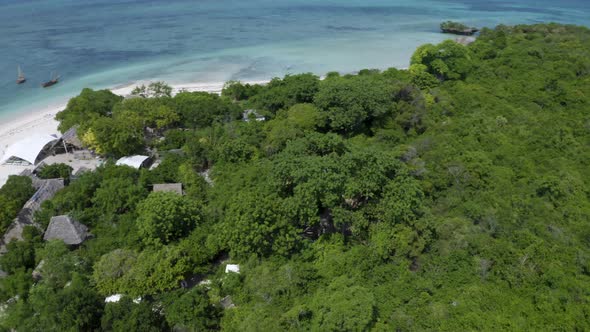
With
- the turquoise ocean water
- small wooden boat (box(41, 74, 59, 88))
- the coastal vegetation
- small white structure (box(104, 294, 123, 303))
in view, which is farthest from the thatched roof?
the coastal vegetation

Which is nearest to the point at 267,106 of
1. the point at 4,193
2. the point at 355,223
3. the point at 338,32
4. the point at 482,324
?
the point at 355,223

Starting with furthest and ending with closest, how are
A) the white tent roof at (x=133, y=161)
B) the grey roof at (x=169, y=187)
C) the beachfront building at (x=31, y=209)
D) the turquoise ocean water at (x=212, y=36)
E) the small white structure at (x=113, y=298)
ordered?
1. the turquoise ocean water at (x=212, y=36)
2. the white tent roof at (x=133, y=161)
3. the grey roof at (x=169, y=187)
4. the beachfront building at (x=31, y=209)
5. the small white structure at (x=113, y=298)

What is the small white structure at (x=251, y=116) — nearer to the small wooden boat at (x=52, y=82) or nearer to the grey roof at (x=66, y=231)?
the grey roof at (x=66, y=231)

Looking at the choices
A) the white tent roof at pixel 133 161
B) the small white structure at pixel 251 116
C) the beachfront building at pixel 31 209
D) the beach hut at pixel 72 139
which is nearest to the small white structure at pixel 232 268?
the beachfront building at pixel 31 209

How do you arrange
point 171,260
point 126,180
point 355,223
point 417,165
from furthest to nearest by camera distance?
point 417,165 < point 126,180 < point 355,223 < point 171,260

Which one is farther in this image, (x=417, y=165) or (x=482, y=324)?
(x=417, y=165)

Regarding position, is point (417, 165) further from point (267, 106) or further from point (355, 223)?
point (267, 106)

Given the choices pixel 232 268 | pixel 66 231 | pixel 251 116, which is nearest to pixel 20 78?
pixel 251 116
